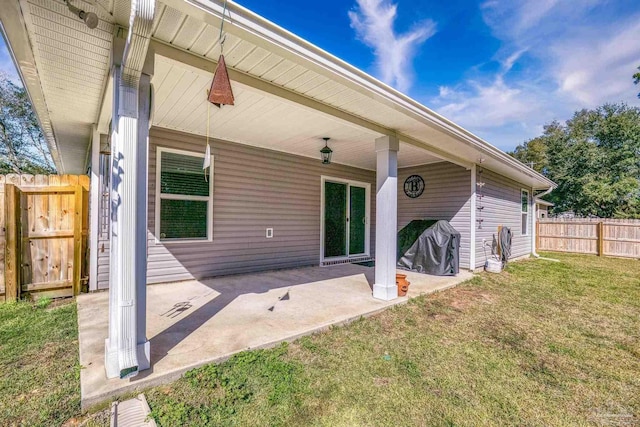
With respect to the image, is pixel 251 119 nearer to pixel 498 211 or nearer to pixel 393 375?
pixel 393 375

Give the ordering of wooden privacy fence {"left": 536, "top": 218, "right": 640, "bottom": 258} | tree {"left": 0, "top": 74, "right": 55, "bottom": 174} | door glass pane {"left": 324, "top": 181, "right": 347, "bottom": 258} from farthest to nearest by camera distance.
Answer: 1. tree {"left": 0, "top": 74, "right": 55, "bottom": 174}
2. wooden privacy fence {"left": 536, "top": 218, "right": 640, "bottom": 258}
3. door glass pane {"left": 324, "top": 181, "right": 347, "bottom": 258}

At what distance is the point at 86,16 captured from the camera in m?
1.66

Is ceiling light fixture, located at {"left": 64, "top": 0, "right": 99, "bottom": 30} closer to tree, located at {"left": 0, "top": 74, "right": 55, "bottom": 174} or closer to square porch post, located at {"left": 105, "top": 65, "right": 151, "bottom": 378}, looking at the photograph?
square porch post, located at {"left": 105, "top": 65, "right": 151, "bottom": 378}

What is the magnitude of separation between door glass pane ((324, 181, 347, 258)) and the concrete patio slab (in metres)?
1.49

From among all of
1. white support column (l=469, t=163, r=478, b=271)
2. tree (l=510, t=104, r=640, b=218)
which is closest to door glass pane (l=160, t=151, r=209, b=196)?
white support column (l=469, t=163, r=478, b=271)

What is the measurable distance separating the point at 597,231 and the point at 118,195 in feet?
43.3

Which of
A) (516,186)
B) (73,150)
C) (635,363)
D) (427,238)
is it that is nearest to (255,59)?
(635,363)

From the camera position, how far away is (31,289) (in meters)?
3.59

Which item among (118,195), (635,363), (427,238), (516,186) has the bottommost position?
(635,363)

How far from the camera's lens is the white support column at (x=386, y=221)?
3814 millimetres

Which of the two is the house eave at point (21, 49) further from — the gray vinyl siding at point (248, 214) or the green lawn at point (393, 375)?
the green lawn at point (393, 375)

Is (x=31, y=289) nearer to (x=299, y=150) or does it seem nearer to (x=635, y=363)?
(x=299, y=150)

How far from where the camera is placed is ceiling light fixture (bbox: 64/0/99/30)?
5.32ft

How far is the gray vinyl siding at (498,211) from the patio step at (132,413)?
6470 millimetres
